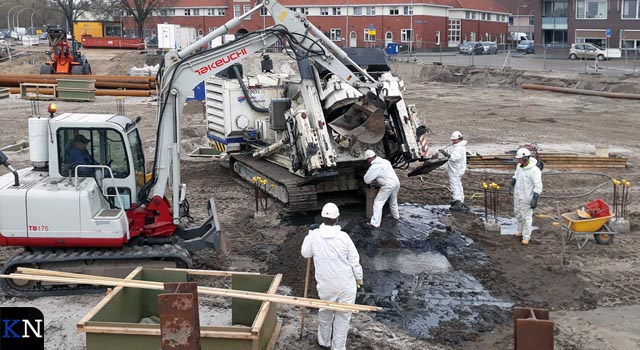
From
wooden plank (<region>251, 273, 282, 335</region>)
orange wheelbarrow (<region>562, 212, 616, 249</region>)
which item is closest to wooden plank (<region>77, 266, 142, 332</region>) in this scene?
wooden plank (<region>251, 273, 282, 335</region>)

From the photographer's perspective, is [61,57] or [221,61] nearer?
[221,61]

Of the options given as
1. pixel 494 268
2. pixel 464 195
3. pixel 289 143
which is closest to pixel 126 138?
pixel 289 143

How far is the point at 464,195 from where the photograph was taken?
15297 mm

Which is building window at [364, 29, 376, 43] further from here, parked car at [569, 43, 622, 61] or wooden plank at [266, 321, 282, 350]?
wooden plank at [266, 321, 282, 350]

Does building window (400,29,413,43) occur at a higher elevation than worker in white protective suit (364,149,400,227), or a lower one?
higher

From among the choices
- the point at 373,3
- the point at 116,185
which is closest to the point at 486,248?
the point at 116,185

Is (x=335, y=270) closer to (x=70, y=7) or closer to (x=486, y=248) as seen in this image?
(x=486, y=248)

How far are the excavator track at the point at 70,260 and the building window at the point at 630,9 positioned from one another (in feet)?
171

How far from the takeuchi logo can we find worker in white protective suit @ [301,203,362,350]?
430cm

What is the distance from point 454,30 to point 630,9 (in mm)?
19692

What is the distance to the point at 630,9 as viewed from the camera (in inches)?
2111

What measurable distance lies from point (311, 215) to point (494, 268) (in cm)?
420

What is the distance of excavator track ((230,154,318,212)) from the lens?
1328 centimetres

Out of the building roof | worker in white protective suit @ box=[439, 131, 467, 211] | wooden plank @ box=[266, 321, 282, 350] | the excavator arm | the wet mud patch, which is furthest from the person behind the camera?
the building roof
